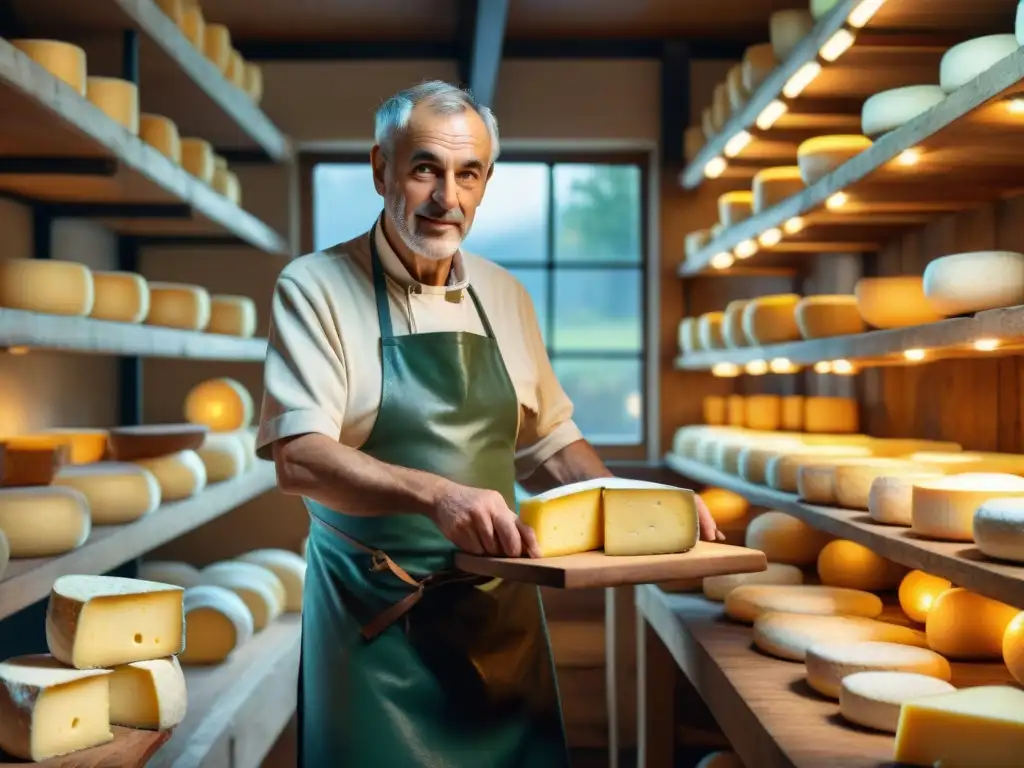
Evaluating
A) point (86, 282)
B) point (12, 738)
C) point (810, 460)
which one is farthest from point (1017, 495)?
point (86, 282)

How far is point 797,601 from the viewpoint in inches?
105

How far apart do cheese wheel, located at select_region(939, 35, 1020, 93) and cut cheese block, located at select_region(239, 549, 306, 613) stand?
114 inches

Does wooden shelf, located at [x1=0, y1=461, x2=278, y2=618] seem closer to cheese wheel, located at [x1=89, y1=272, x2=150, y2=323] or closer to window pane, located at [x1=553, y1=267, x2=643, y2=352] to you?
cheese wheel, located at [x1=89, y1=272, x2=150, y2=323]

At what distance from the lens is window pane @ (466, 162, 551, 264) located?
18.2 feet

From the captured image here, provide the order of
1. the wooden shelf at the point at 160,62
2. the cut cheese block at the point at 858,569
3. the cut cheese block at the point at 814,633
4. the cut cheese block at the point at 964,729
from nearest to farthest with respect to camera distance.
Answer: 1. the cut cheese block at the point at 964,729
2. the cut cheese block at the point at 814,633
3. the cut cheese block at the point at 858,569
4. the wooden shelf at the point at 160,62

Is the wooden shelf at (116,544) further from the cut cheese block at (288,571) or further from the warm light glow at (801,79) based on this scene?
the warm light glow at (801,79)

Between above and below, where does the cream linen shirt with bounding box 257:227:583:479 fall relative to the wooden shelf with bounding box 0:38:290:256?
below

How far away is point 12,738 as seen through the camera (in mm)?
1783

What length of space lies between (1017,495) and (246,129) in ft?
10.7

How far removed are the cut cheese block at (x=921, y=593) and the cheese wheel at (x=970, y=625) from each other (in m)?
0.29

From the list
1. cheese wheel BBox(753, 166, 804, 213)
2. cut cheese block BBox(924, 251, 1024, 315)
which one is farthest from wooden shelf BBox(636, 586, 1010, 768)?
cheese wheel BBox(753, 166, 804, 213)

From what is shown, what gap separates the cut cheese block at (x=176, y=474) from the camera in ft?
11.0

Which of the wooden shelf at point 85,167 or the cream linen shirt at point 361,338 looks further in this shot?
the wooden shelf at point 85,167

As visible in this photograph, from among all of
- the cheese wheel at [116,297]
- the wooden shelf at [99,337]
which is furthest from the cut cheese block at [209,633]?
the cheese wheel at [116,297]
